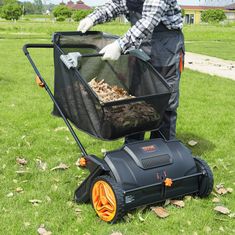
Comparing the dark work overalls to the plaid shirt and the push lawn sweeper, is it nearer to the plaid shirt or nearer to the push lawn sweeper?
the plaid shirt

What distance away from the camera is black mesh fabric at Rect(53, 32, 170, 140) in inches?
124

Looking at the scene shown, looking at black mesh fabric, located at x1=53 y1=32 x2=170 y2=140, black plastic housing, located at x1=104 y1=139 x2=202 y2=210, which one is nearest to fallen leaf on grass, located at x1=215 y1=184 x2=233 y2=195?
black plastic housing, located at x1=104 y1=139 x2=202 y2=210

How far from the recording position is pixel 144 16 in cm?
340

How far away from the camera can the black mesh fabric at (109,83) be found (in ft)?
10.4

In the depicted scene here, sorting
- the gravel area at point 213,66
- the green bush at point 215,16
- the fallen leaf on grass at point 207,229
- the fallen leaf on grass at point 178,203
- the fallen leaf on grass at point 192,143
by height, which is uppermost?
the fallen leaf on grass at point 178,203

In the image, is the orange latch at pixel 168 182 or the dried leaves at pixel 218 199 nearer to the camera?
the orange latch at pixel 168 182

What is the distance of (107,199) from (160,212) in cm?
45

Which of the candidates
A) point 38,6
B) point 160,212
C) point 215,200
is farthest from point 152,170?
point 38,6

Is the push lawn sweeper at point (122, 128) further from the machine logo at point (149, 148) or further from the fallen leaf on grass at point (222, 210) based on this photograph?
the fallen leaf on grass at point (222, 210)

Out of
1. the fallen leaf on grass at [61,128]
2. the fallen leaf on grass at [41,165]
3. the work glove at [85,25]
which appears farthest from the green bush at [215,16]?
the work glove at [85,25]

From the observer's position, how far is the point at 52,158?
4.60 meters

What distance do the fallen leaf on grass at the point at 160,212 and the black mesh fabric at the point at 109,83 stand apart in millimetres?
596

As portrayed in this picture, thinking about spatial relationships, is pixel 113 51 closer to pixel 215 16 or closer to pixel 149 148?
pixel 149 148

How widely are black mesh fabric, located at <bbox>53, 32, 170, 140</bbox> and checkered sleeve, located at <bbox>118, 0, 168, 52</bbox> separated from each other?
11.4 inches
